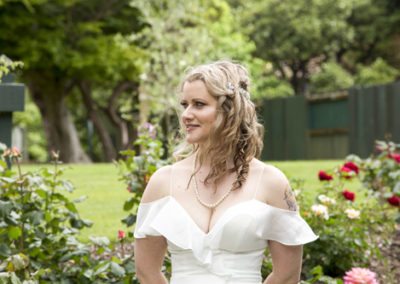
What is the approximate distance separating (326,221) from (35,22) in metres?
17.5

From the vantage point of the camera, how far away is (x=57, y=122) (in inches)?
960

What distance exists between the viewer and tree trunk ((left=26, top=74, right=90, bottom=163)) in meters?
24.3

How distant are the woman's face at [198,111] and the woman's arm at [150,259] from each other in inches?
14.3

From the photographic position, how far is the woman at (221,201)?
257 centimetres

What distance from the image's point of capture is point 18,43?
2147 centimetres

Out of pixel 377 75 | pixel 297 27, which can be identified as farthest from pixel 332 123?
pixel 297 27

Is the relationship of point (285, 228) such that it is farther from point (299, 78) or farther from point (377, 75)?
point (299, 78)

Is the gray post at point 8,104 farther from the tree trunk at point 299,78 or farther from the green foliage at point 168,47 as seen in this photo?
the tree trunk at point 299,78

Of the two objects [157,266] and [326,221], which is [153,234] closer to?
[157,266]

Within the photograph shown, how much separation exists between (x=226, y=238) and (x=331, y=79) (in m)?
26.8

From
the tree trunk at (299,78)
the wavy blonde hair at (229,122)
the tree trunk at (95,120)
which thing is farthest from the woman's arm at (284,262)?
the tree trunk at (299,78)

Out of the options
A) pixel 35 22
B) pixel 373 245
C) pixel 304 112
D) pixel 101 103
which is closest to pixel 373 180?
pixel 373 245

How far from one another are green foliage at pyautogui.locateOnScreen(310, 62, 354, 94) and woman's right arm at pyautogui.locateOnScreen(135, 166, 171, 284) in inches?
1019

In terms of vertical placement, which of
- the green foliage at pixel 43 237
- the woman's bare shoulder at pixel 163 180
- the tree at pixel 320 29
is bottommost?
the green foliage at pixel 43 237
